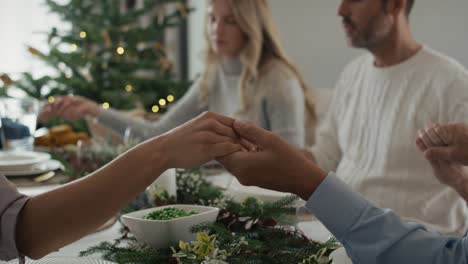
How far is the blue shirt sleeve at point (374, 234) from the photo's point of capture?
961mm

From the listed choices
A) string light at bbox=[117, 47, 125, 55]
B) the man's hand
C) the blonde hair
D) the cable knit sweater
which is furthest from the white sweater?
string light at bbox=[117, 47, 125, 55]

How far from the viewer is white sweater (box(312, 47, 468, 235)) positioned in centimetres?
178

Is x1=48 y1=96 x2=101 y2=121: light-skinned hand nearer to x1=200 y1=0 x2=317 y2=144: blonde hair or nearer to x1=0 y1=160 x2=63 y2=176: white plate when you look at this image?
x1=0 y1=160 x2=63 y2=176: white plate

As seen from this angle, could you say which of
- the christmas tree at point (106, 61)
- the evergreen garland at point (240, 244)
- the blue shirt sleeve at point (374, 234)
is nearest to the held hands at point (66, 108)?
the christmas tree at point (106, 61)

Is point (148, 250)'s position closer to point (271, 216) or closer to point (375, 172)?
point (271, 216)

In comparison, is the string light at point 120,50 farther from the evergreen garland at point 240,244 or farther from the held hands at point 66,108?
the evergreen garland at point 240,244

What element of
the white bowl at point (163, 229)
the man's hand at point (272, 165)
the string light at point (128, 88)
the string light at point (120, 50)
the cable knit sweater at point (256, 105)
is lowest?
the string light at point (128, 88)

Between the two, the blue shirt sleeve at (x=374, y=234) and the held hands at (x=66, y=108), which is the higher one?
the blue shirt sleeve at (x=374, y=234)

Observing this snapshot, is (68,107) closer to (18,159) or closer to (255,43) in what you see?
(18,159)

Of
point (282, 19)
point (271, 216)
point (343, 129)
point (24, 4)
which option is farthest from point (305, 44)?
point (271, 216)

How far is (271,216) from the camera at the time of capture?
3.90 ft

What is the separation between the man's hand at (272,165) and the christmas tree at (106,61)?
8.66 ft

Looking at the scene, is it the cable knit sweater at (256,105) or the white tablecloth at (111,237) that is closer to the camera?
the white tablecloth at (111,237)

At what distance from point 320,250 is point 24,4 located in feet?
13.8
